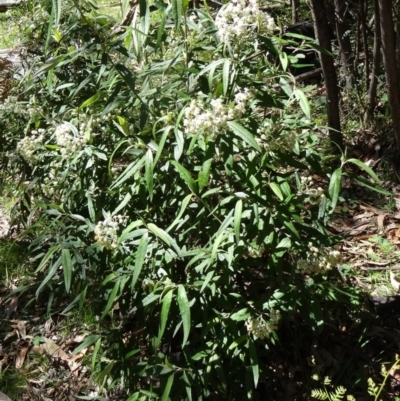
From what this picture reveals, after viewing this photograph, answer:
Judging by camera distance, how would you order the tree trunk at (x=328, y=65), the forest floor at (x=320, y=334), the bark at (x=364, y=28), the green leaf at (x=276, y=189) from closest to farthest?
the green leaf at (x=276, y=189), the forest floor at (x=320, y=334), the tree trunk at (x=328, y=65), the bark at (x=364, y=28)

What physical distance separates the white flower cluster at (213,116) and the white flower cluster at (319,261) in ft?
2.22

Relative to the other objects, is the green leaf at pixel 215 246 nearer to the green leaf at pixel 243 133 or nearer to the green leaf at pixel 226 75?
the green leaf at pixel 243 133

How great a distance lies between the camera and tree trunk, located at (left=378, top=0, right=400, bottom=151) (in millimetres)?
3729

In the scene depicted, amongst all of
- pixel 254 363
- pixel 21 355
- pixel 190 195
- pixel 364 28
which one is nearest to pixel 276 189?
pixel 190 195

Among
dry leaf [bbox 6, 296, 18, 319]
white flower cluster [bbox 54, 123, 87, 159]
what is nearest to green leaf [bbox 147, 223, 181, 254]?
white flower cluster [bbox 54, 123, 87, 159]

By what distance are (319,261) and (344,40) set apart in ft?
9.34

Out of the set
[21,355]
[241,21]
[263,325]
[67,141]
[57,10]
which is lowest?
[21,355]

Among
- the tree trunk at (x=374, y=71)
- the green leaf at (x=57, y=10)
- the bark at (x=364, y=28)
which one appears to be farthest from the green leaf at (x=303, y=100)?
the bark at (x=364, y=28)

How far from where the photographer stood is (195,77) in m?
2.63

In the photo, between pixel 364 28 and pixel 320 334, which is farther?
pixel 364 28

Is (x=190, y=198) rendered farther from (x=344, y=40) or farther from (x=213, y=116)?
(x=344, y=40)

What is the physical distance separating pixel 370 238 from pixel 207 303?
1788 mm

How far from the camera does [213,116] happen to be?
226cm

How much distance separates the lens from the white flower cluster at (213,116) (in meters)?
2.25
